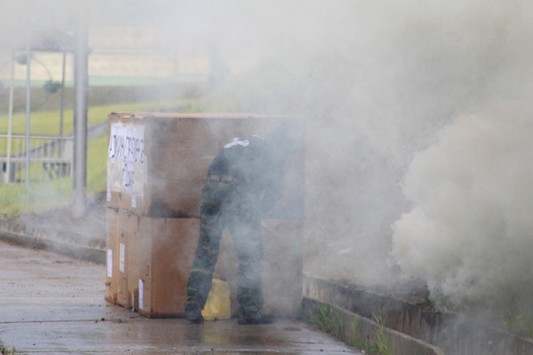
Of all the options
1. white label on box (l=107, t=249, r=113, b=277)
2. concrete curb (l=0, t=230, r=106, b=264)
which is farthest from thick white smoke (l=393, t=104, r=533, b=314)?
concrete curb (l=0, t=230, r=106, b=264)

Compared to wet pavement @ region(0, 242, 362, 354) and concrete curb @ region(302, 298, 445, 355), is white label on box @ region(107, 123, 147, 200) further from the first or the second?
concrete curb @ region(302, 298, 445, 355)

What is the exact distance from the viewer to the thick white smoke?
10211mm

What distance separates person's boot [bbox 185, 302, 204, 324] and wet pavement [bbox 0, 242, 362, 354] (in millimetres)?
77

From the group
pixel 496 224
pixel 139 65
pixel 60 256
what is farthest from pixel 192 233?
pixel 139 65

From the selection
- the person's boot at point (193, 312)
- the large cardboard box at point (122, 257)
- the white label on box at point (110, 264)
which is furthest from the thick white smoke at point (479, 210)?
the white label on box at point (110, 264)

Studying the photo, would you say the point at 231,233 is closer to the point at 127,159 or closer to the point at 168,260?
the point at 168,260

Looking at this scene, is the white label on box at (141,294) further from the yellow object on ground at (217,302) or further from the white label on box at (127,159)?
the white label on box at (127,159)

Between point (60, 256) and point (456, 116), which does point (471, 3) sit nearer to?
point (456, 116)

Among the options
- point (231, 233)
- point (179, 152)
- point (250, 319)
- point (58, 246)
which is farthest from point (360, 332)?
point (58, 246)

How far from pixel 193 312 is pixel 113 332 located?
0.75 metres

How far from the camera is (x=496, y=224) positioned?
10.5 metres

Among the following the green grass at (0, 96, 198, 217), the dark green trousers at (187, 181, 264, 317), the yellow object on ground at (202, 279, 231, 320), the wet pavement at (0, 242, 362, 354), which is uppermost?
the green grass at (0, 96, 198, 217)

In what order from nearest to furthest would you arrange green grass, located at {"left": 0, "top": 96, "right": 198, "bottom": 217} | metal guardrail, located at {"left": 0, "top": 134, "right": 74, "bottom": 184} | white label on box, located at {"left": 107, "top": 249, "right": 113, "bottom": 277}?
white label on box, located at {"left": 107, "top": 249, "right": 113, "bottom": 277} → green grass, located at {"left": 0, "top": 96, "right": 198, "bottom": 217} → metal guardrail, located at {"left": 0, "top": 134, "right": 74, "bottom": 184}

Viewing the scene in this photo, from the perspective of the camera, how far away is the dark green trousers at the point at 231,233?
1109 centimetres
